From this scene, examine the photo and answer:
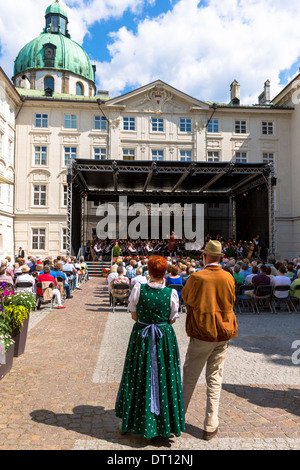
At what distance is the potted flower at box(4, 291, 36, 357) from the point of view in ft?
18.9

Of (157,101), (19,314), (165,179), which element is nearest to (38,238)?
(165,179)

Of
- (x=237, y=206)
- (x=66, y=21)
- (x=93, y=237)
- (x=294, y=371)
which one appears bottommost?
(x=294, y=371)

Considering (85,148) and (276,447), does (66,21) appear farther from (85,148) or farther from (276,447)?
(276,447)

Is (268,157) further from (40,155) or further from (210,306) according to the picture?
(210,306)

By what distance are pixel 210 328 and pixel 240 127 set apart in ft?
100

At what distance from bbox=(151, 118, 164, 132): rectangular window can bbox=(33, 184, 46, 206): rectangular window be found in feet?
33.4

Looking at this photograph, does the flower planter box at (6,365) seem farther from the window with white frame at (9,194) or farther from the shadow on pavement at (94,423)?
the window with white frame at (9,194)

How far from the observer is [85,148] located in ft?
99.5

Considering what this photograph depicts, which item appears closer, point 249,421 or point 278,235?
point 249,421

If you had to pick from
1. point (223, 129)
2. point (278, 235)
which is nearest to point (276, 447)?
point (278, 235)

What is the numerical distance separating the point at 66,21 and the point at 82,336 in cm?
5828

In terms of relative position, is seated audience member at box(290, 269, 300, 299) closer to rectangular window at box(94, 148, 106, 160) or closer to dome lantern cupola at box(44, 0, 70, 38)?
rectangular window at box(94, 148, 106, 160)
